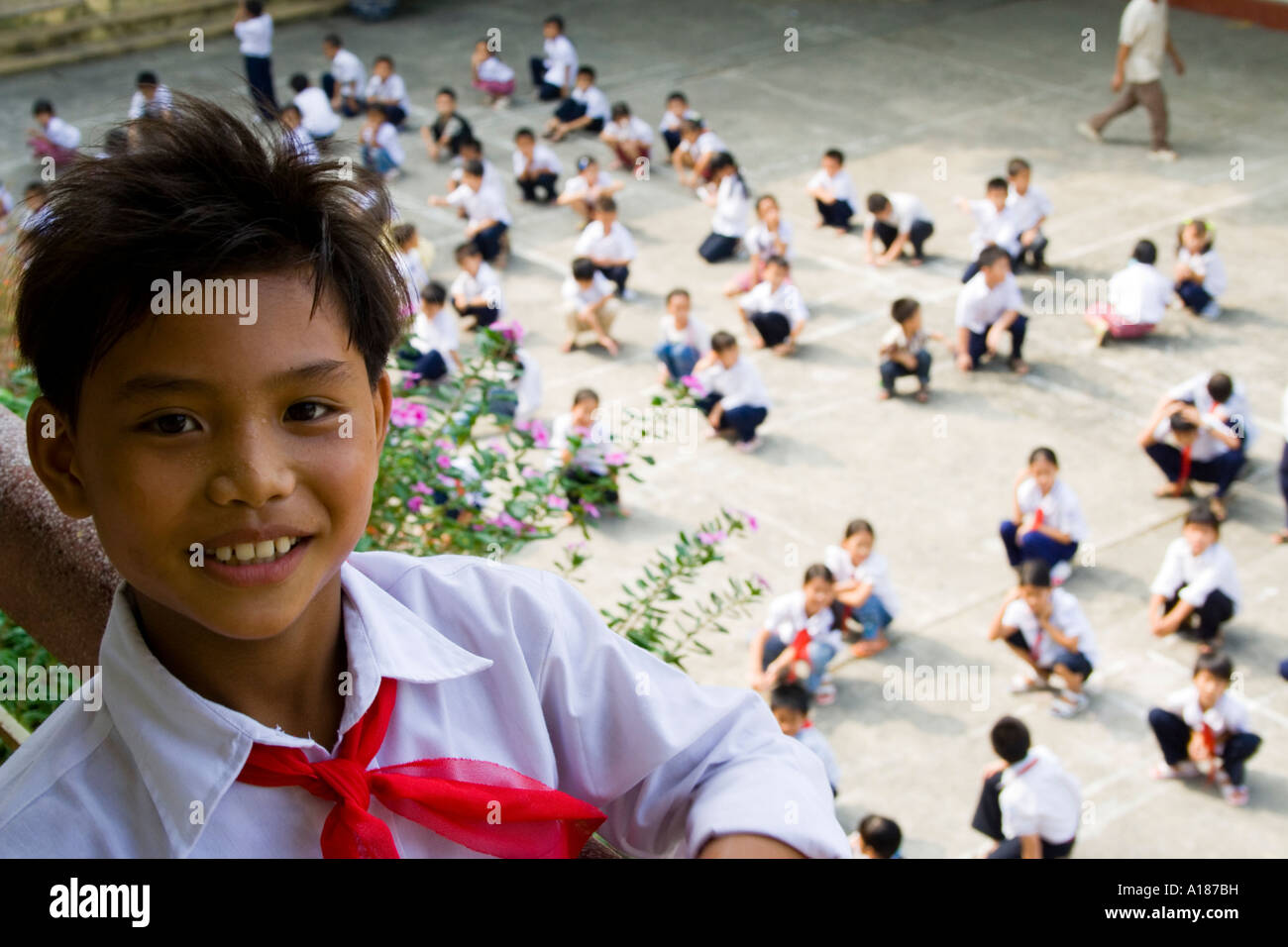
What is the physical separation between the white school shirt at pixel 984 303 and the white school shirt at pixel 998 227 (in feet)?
3.88

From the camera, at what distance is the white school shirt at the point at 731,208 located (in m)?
10.1

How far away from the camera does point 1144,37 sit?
1129 cm

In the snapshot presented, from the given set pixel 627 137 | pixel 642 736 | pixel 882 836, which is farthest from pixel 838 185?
pixel 642 736

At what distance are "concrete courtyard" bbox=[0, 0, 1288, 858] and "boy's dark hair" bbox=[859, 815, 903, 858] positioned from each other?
723 mm

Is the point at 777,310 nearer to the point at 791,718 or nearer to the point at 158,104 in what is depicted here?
the point at 791,718

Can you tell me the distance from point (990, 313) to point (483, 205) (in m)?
3.65

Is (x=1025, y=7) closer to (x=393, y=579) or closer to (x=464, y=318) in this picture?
(x=464, y=318)

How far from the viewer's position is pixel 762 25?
50.9ft

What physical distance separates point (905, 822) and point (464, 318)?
4935mm

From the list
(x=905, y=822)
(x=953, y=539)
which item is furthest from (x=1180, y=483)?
(x=905, y=822)

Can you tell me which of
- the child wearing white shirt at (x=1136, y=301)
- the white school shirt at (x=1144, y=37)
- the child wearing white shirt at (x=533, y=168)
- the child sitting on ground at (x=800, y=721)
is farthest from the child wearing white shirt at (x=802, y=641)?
the white school shirt at (x=1144, y=37)

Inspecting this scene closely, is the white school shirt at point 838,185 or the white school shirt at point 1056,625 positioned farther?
the white school shirt at point 838,185

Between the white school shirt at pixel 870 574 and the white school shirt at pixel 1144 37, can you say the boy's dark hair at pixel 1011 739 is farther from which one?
the white school shirt at pixel 1144 37

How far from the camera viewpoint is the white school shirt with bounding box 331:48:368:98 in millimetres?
13578
